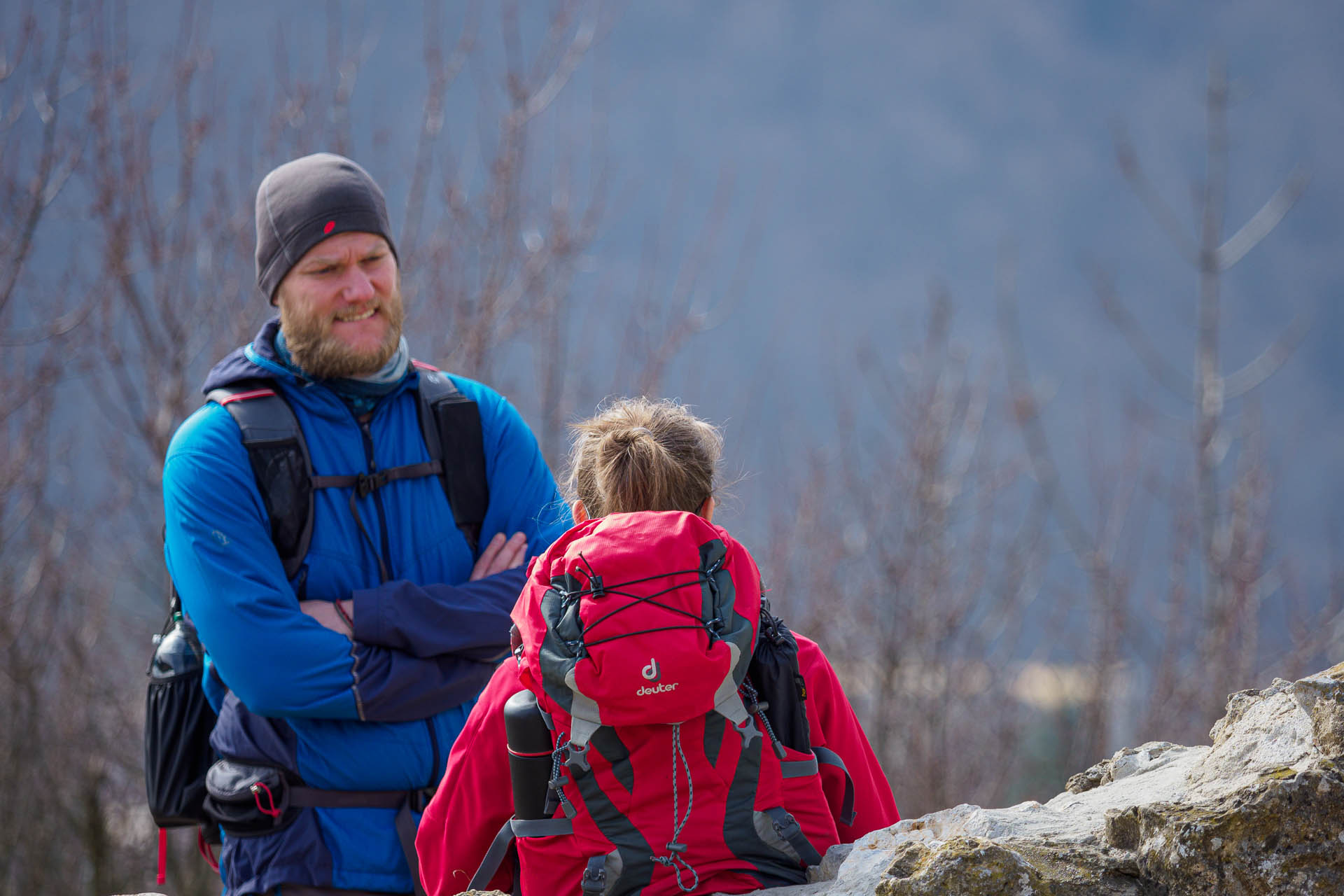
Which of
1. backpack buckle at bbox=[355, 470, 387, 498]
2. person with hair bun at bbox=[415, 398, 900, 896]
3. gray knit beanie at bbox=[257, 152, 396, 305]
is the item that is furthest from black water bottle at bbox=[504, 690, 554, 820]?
gray knit beanie at bbox=[257, 152, 396, 305]

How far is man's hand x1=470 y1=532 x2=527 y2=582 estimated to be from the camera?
2832mm

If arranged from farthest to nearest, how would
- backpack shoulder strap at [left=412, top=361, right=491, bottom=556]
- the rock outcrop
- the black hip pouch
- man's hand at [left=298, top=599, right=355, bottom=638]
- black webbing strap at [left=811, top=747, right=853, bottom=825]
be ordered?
Result: backpack shoulder strap at [left=412, top=361, right=491, bottom=556] < man's hand at [left=298, top=599, right=355, bottom=638] < the black hip pouch < black webbing strap at [left=811, top=747, right=853, bottom=825] < the rock outcrop

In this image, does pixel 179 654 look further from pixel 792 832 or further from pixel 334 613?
pixel 792 832

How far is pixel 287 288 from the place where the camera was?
114 inches

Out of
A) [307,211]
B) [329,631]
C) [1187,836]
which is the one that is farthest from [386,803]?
[1187,836]

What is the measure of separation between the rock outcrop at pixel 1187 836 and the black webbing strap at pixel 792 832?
Result: 0.04 meters

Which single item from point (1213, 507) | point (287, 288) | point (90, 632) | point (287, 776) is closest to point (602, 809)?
point (287, 776)

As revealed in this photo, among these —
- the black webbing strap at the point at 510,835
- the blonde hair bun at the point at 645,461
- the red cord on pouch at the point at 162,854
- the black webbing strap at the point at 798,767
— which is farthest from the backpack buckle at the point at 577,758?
the red cord on pouch at the point at 162,854

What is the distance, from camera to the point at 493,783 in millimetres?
2113

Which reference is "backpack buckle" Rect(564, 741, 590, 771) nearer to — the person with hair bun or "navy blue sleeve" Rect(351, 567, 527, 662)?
the person with hair bun

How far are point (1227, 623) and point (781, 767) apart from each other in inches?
306

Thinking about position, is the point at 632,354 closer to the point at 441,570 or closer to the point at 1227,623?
the point at 1227,623

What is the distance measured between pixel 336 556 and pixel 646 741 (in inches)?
43.5

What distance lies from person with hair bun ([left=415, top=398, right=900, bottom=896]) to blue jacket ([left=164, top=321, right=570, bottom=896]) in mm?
503
